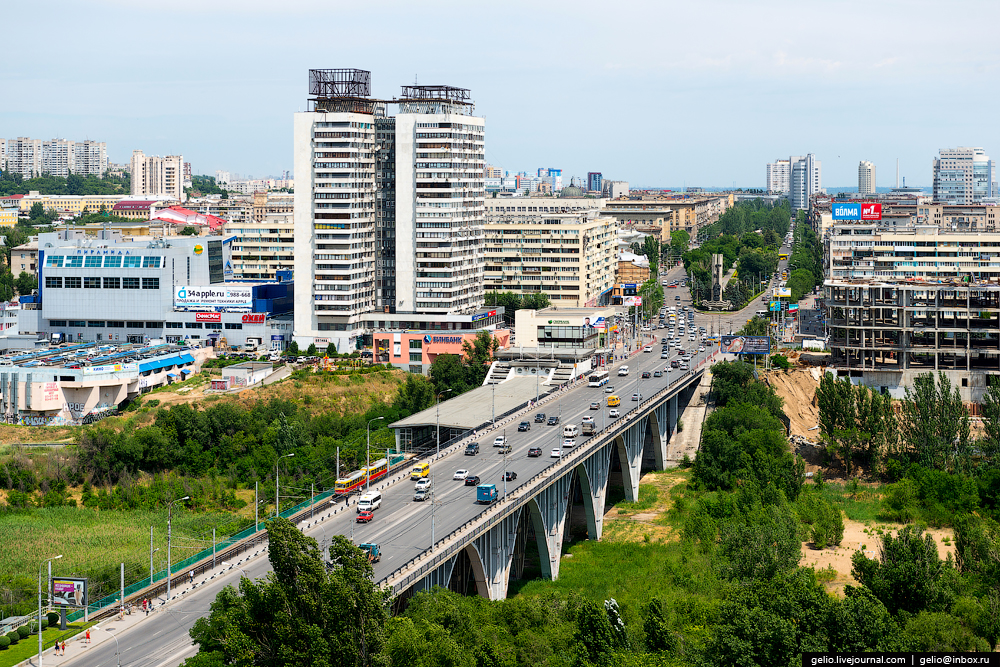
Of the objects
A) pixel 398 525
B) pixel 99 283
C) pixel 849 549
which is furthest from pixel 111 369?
pixel 849 549

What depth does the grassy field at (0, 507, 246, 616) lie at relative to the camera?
6369 cm

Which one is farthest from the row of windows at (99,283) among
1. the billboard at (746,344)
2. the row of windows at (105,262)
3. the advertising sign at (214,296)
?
the billboard at (746,344)

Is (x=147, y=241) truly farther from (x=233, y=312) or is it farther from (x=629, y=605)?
(x=629, y=605)

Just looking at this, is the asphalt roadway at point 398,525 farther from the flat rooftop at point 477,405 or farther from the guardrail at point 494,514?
the flat rooftop at point 477,405

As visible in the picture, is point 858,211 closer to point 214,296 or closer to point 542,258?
point 542,258

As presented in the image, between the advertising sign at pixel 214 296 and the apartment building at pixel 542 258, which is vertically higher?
the apartment building at pixel 542 258

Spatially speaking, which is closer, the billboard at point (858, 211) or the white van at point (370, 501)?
the white van at point (370, 501)

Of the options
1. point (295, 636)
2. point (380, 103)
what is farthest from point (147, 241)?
point (295, 636)

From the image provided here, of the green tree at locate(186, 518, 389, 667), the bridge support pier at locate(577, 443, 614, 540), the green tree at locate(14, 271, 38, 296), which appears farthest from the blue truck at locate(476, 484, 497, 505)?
the green tree at locate(14, 271, 38, 296)

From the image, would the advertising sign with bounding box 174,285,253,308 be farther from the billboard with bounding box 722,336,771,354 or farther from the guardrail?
the billboard with bounding box 722,336,771,354

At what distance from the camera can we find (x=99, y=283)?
124 metres

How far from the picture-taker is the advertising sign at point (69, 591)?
2146 inches

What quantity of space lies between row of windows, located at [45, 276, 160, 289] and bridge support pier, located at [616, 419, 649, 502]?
58.6m

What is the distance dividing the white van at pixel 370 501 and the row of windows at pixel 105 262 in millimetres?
69063
